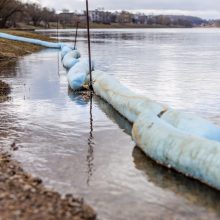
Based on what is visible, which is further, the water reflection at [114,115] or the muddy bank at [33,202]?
the water reflection at [114,115]

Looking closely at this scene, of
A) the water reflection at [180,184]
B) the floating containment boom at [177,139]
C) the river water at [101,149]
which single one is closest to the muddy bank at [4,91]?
the river water at [101,149]

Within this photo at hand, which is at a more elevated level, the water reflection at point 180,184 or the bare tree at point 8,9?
the bare tree at point 8,9

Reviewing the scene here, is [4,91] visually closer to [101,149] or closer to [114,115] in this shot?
[114,115]

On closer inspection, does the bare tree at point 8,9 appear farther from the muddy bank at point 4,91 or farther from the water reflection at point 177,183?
the water reflection at point 177,183

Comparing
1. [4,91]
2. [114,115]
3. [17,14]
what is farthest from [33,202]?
[17,14]

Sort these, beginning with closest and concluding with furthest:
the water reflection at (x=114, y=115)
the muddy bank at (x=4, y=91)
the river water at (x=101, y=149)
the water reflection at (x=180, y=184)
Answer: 1. the river water at (x=101, y=149)
2. the water reflection at (x=180, y=184)
3. the water reflection at (x=114, y=115)
4. the muddy bank at (x=4, y=91)

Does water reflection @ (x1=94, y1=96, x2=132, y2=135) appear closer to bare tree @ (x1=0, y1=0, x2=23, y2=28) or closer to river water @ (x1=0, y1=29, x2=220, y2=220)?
river water @ (x1=0, y1=29, x2=220, y2=220)

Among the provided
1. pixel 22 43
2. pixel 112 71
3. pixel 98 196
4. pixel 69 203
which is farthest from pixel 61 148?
pixel 22 43

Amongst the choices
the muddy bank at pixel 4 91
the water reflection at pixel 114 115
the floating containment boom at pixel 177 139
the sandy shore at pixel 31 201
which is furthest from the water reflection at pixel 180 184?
the muddy bank at pixel 4 91

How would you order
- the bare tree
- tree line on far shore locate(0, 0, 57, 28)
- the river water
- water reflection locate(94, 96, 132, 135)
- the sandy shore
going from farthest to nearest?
1. tree line on far shore locate(0, 0, 57, 28)
2. the bare tree
3. water reflection locate(94, 96, 132, 135)
4. the river water
5. the sandy shore

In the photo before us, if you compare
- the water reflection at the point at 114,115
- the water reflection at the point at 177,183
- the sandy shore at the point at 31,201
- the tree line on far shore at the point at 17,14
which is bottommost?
the water reflection at the point at 114,115

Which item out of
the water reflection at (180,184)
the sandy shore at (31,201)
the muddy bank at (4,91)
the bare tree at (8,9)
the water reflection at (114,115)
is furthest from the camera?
the bare tree at (8,9)

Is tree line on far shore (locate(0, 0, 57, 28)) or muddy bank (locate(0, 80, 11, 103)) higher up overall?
tree line on far shore (locate(0, 0, 57, 28))

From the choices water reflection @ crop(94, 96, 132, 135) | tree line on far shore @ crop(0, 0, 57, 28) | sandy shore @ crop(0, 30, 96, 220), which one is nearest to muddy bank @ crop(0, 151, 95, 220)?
sandy shore @ crop(0, 30, 96, 220)
